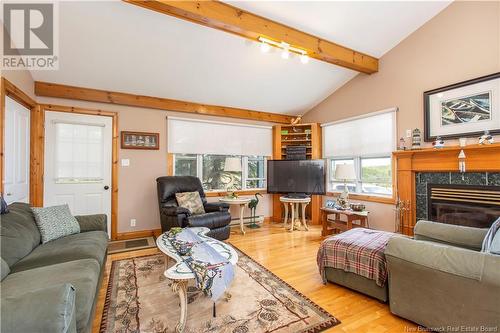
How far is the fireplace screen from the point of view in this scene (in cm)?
282

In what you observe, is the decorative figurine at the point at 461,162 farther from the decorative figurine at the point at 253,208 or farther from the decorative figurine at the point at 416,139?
the decorative figurine at the point at 253,208

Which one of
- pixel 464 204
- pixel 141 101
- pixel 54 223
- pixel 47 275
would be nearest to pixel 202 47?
pixel 141 101

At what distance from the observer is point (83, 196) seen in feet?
12.4

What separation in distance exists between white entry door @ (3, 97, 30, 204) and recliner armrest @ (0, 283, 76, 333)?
2.37m

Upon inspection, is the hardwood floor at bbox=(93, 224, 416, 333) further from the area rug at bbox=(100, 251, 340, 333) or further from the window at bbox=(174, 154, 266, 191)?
the window at bbox=(174, 154, 266, 191)

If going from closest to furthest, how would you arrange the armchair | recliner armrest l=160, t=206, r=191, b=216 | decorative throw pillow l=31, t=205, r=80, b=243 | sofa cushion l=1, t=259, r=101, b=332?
1. sofa cushion l=1, t=259, r=101, b=332
2. the armchair
3. decorative throw pillow l=31, t=205, r=80, b=243
4. recliner armrest l=160, t=206, r=191, b=216

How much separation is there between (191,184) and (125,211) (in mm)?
1176

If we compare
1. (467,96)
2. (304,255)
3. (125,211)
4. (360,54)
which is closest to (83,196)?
(125,211)

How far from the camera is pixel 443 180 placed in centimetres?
323

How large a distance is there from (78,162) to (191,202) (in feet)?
6.17

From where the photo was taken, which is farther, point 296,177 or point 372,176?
point 296,177

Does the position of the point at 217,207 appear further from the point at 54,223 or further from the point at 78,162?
the point at 78,162

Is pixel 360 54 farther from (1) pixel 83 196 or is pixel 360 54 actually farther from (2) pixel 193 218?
(1) pixel 83 196

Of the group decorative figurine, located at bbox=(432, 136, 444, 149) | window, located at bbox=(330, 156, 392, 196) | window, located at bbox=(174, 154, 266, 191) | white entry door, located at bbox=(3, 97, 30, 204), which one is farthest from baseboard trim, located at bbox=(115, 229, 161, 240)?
decorative figurine, located at bbox=(432, 136, 444, 149)
